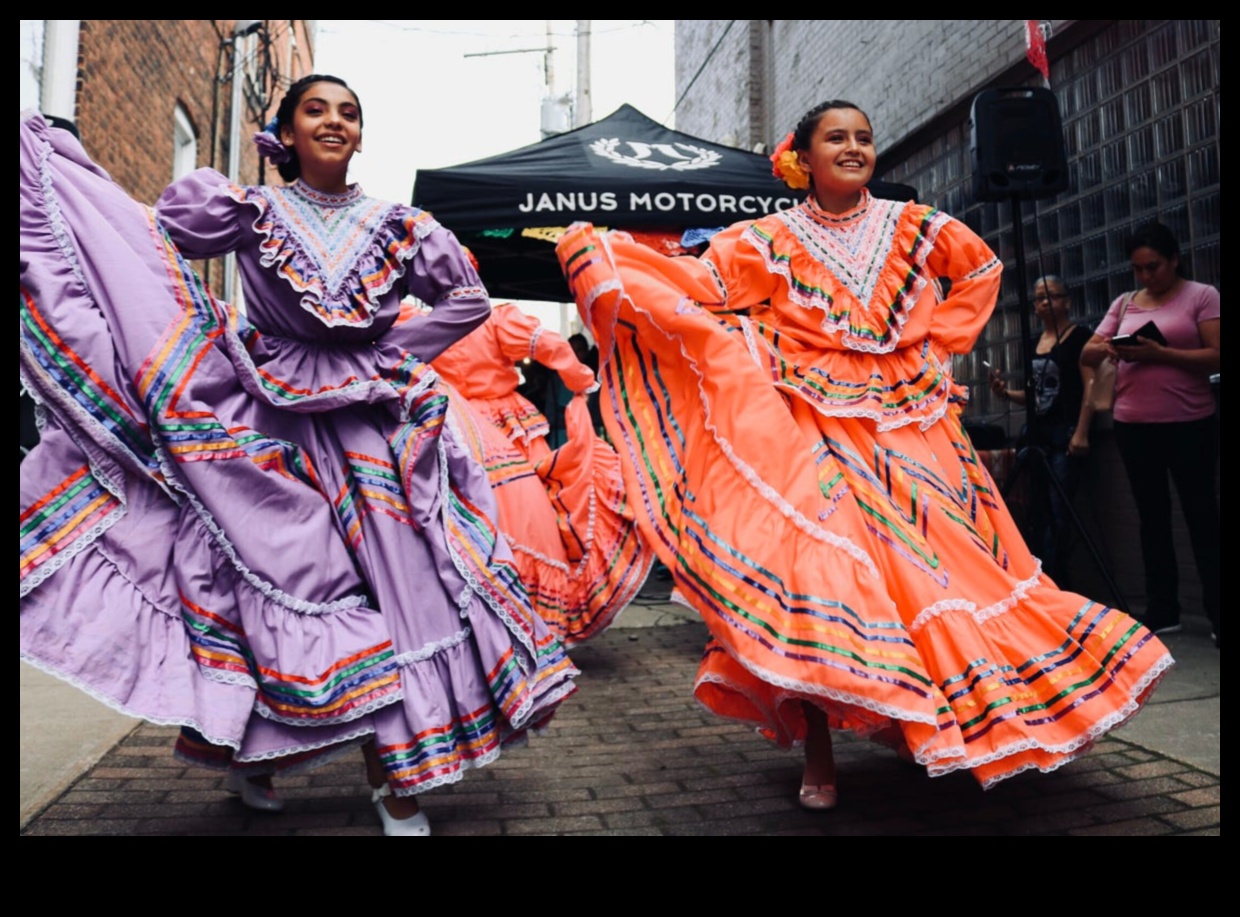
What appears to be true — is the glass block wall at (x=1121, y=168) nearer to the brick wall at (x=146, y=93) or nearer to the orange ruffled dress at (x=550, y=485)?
the orange ruffled dress at (x=550, y=485)

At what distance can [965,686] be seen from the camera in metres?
2.20

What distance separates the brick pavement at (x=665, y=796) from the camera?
242 centimetres

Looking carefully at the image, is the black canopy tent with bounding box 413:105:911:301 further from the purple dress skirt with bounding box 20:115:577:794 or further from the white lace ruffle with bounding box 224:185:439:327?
the purple dress skirt with bounding box 20:115:577:794

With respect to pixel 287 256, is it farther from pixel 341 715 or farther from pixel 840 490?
pixel 840 490

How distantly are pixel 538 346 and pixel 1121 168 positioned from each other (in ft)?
11.1

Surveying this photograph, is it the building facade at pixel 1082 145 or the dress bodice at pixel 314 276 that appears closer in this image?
the dress bodice at pixel 314 276

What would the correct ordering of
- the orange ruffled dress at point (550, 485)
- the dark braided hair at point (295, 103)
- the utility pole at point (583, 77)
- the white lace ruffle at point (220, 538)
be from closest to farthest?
the white lace ruffle at point (220, 538)
the dark braided hair at point (295, 103)
the orange ruffled dress at point (550, 485)
the utility pole at point (583, 77)

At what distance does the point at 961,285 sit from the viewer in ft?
9.48

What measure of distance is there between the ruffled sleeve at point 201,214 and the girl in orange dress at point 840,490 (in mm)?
901

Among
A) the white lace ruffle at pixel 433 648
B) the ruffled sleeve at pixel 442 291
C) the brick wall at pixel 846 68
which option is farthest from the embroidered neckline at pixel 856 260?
the brick wall at pixel 846 68
